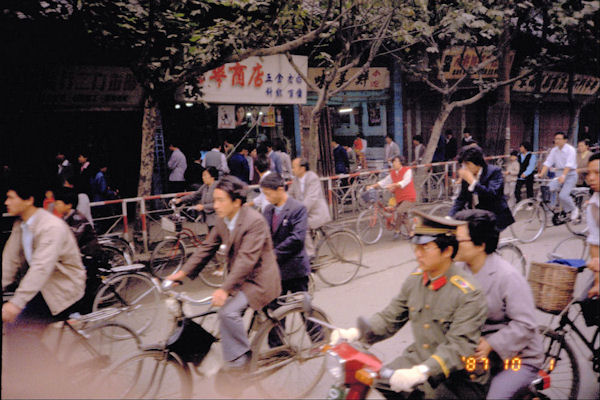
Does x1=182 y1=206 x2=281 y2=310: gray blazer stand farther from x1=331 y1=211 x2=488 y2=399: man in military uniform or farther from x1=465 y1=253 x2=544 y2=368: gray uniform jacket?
x1=465 y1=253 x2=544 y2=368: gray uniform jacket

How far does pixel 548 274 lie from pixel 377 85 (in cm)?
1283

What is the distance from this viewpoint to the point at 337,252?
6723 mm

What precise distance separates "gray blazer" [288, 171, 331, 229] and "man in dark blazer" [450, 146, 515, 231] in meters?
1.77

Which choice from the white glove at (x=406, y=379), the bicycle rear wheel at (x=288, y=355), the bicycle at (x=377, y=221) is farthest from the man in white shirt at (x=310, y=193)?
the white glove at (x=406, y=379)

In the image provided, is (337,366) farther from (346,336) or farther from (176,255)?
(176,255)

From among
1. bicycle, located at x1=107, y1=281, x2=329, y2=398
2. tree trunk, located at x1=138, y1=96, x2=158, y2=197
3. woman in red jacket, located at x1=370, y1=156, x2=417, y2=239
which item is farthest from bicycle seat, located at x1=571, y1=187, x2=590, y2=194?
tree trunk, located at x1=138, y1=96, x2=158, y2=197

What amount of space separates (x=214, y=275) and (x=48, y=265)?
13.7ft

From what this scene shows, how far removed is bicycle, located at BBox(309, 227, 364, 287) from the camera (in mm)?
6609

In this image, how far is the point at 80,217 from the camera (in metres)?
5.04

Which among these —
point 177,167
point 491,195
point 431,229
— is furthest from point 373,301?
point 177,167

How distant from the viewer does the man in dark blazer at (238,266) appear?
3406mm

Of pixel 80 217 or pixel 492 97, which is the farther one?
pixel 492 97

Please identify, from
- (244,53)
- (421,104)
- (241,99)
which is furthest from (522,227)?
(421,104)

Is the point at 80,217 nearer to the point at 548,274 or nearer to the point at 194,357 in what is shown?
the point at 194,357
